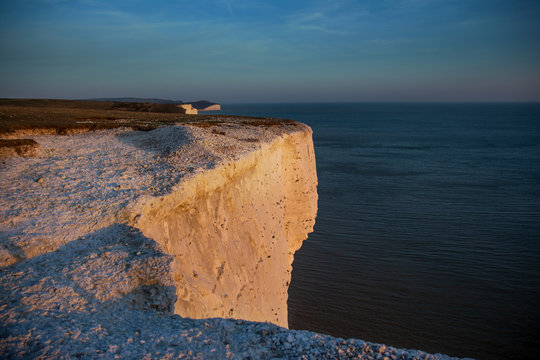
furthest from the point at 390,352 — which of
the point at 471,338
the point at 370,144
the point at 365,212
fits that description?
the point at 370,144

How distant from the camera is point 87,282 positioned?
3891 mm

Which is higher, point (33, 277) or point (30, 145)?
point (30, 145)

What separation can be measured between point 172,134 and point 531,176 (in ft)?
104

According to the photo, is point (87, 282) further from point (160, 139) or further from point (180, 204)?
point (160, 139)

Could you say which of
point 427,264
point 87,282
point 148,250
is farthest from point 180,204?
point 427,264

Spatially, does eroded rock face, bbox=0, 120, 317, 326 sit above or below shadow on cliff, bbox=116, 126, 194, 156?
below

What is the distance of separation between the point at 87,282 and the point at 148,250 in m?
0.86

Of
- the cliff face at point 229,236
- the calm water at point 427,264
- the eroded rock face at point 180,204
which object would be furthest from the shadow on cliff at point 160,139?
the calm water at point 427,264

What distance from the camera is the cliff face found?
572cm

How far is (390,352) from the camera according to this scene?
10.1 ft

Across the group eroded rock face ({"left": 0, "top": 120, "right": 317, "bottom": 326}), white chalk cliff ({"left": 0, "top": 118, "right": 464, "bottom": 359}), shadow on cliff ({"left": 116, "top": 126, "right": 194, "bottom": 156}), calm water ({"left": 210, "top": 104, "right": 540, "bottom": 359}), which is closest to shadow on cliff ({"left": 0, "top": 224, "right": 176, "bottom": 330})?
white chalk cliff ({"left": 0, "top": 118, "right": 464, "bottom": 359})

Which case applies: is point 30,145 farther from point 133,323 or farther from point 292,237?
point 292,237

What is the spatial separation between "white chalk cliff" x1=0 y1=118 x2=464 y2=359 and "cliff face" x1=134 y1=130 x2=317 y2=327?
0.10 feet

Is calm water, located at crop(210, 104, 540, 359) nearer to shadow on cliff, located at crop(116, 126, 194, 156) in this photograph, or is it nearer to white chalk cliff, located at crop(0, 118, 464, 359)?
white chalk cliff, located at crop(0, 118, 464, 359)
